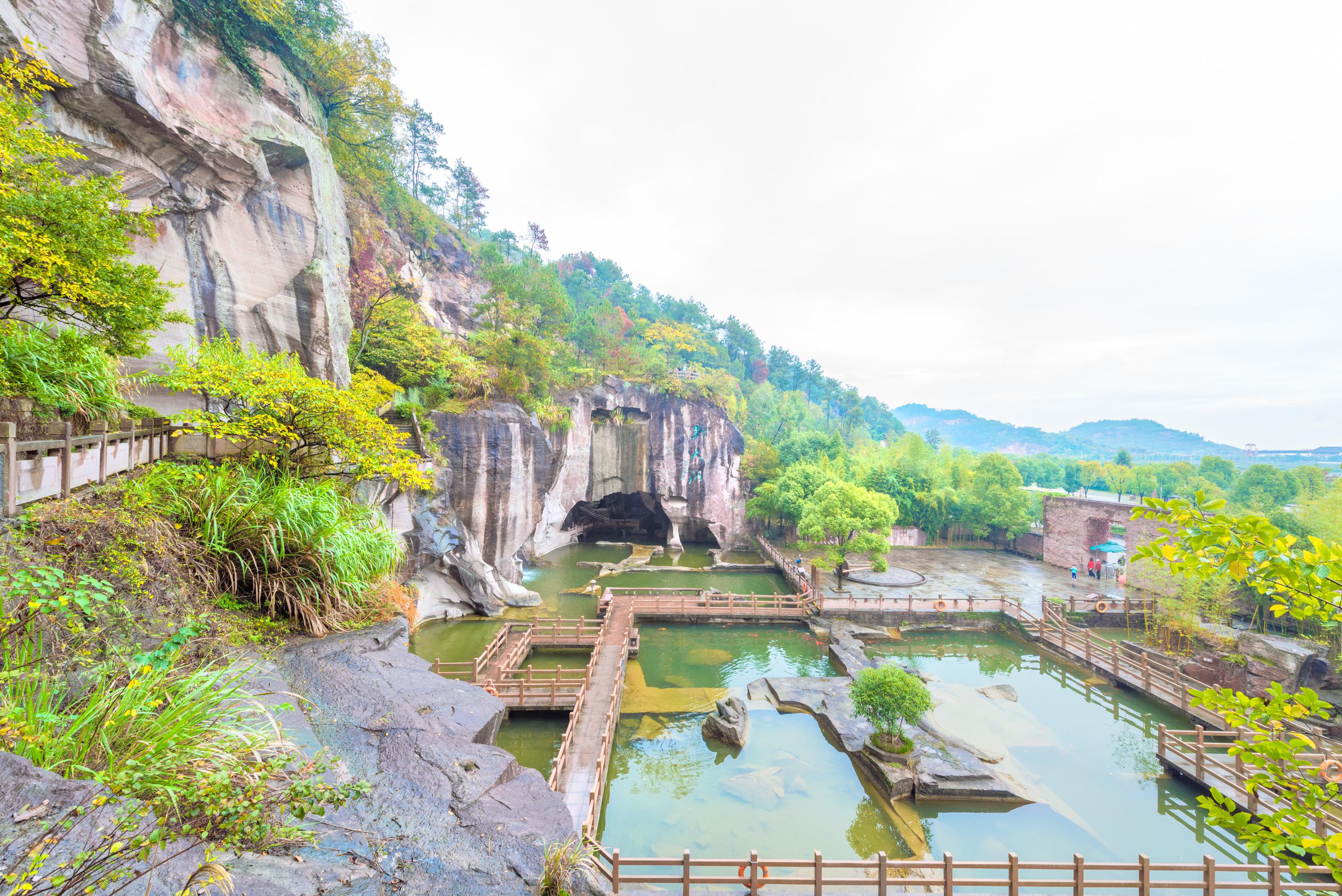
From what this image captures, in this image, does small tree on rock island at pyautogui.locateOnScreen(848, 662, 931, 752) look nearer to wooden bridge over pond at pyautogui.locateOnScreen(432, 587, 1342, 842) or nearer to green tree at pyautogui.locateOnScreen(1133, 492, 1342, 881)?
wooden bridge over pond at pyautogui.locateOnScreen(432, 587, 1342, 842)

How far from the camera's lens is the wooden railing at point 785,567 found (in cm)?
1795

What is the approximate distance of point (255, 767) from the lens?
2.84m

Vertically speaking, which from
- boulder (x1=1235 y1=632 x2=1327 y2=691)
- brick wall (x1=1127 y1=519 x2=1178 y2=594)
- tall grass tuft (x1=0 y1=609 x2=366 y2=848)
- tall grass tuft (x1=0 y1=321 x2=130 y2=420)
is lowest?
boulder (x1=1235 y1=632 x2=1327 y2=691)

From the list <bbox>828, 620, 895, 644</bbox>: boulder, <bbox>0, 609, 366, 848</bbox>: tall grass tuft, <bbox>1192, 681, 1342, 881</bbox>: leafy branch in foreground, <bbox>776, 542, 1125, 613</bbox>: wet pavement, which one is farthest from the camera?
<bbox>776, 542, 1125, 613</bbox>: wet pavement

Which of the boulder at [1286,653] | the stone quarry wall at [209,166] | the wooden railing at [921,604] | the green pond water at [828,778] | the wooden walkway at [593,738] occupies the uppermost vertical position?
the stone quarry wall at [209,166]

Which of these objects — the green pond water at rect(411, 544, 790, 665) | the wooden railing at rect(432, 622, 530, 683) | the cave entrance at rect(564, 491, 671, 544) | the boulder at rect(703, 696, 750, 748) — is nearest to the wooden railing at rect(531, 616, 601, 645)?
the wooden railing at rect(432, 622, 530, 683)

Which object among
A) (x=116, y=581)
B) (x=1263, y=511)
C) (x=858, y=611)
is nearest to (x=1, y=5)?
(x=116, y=581)

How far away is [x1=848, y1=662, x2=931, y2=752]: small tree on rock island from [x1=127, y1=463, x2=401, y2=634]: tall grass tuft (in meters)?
8.05

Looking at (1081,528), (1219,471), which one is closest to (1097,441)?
(1219,471)

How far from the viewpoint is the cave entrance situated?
27.8m

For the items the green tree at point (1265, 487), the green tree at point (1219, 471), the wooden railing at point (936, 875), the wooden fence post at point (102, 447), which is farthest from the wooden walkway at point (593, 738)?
the green tree at point (1219, 471)

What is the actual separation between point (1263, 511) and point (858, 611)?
18.1 m

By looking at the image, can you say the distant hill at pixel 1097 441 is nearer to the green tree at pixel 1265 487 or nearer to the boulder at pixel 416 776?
the green tree at pixel 1265 487

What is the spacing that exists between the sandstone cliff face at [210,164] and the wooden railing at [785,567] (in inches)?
588
